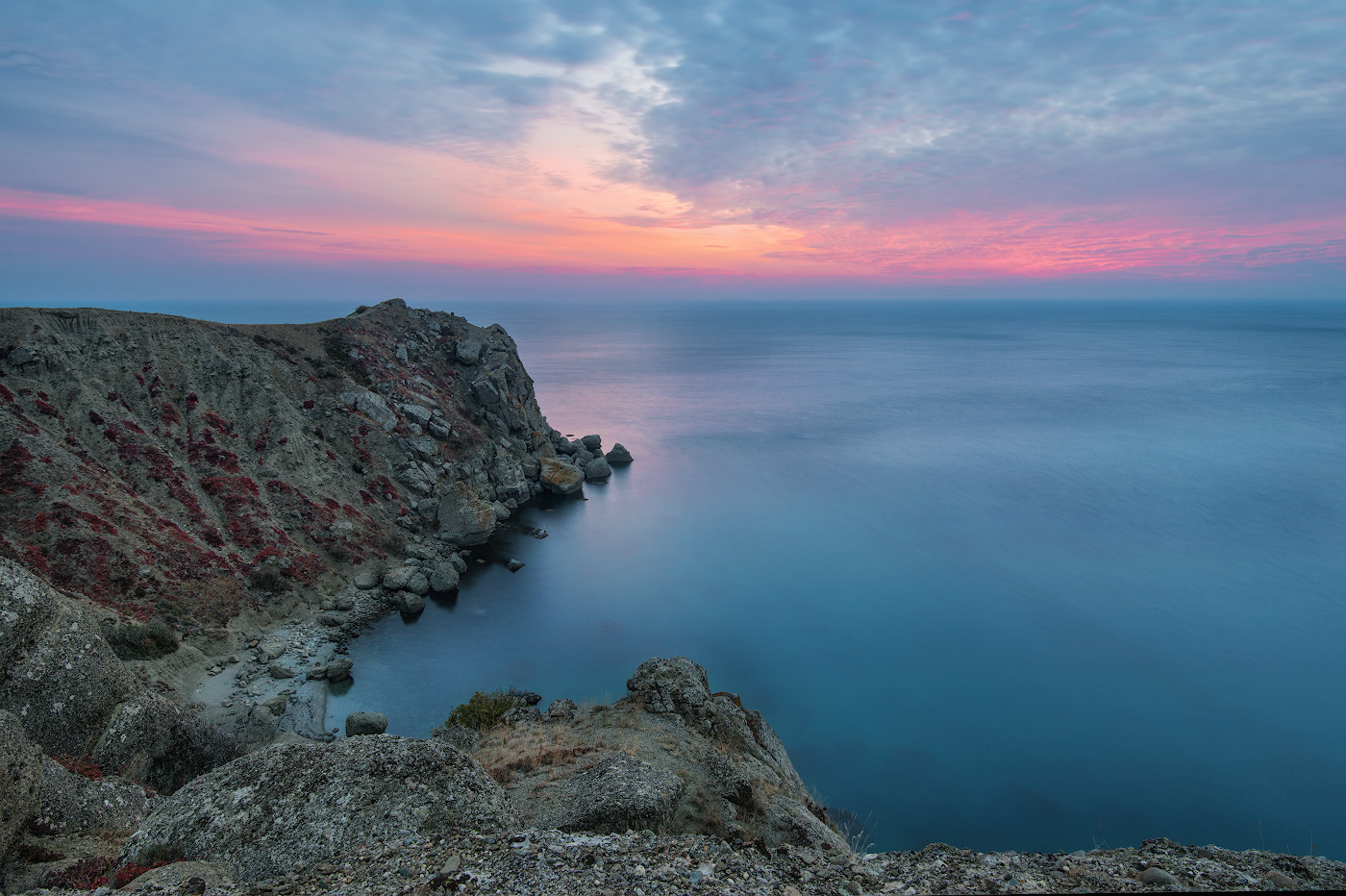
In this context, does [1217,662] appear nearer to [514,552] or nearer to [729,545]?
[729,545]

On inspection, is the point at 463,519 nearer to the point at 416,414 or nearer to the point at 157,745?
the point at 416,414

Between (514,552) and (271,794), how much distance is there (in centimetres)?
3956

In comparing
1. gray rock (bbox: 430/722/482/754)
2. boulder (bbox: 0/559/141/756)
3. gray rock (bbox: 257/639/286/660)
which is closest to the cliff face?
gray rock (bbox: 257/639/286/660)

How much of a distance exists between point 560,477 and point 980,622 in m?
40.3

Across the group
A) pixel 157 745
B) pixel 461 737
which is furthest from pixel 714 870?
pixel 157 745

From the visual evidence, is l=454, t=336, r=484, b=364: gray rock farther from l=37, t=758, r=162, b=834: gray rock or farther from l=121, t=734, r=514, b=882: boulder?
l=121, t=734, r=514, b=882: boulder

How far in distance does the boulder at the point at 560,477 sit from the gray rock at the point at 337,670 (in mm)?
32095

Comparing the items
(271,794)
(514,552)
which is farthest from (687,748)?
(514,552)

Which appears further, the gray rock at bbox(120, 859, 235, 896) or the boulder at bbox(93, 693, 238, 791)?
the boulder at bbox(93, 693, 238, 791)

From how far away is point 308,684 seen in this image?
1233 inches

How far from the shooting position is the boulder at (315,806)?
10.6 metres

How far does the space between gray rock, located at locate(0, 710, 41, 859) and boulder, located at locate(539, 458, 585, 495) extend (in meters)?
52.5

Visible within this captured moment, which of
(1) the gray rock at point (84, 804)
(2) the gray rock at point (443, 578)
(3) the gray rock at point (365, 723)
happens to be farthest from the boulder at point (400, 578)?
(1) the gray rock at point (84, 804)

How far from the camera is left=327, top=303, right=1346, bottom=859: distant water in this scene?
29000 mm
